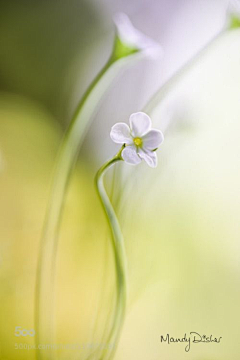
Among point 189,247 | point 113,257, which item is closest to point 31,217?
point 113,257


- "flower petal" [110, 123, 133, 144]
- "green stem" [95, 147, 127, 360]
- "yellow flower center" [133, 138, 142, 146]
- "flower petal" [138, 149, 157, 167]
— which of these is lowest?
"green stem" [95, 147, 127, 360]

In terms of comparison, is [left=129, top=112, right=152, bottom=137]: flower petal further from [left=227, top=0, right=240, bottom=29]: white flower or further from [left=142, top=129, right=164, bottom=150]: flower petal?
[left=227, top=0, right=240, bottom=29]: white flower

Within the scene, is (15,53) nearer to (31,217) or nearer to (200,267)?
(31,217)
